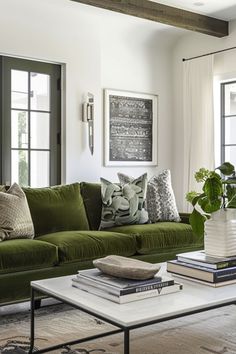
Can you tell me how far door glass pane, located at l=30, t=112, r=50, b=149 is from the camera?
16.2 ft

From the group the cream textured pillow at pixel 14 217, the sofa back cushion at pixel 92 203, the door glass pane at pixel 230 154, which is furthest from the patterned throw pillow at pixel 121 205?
the door glass pane at pixel 230 154

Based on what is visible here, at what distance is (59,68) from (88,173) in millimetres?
1179

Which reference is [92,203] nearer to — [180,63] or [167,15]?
[167,15]

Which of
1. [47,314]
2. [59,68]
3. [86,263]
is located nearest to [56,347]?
[47,314]

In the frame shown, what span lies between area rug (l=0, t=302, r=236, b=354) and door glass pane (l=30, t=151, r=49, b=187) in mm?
2057

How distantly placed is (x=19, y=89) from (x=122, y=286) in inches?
132

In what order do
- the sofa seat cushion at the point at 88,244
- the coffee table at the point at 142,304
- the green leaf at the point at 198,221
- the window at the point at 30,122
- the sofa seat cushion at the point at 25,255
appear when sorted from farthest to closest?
the window at the point at 30,122 → the sofa seat cushion at the point at 88,244 → the sofa seat cushion at the point at 25,255 → the green leaf at the point at 198,221 → the coffee table at the point at 142,304

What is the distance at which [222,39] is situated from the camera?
5.47 m

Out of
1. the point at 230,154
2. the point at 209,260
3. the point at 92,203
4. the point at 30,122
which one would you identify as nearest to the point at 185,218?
the point at 92,203

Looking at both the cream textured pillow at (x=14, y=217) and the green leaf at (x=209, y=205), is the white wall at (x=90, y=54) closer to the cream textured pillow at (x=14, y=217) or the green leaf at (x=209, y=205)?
the cream textured pillow at (x=14, y=217)

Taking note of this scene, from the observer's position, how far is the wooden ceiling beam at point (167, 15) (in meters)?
4.46

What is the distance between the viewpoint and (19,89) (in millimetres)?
4844

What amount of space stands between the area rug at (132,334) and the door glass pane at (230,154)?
2.77 metres

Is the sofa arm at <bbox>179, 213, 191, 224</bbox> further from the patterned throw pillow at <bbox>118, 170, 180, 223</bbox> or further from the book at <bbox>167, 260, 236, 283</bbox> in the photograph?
the book at <bbox>167, 260, 236, 283</bbox>
